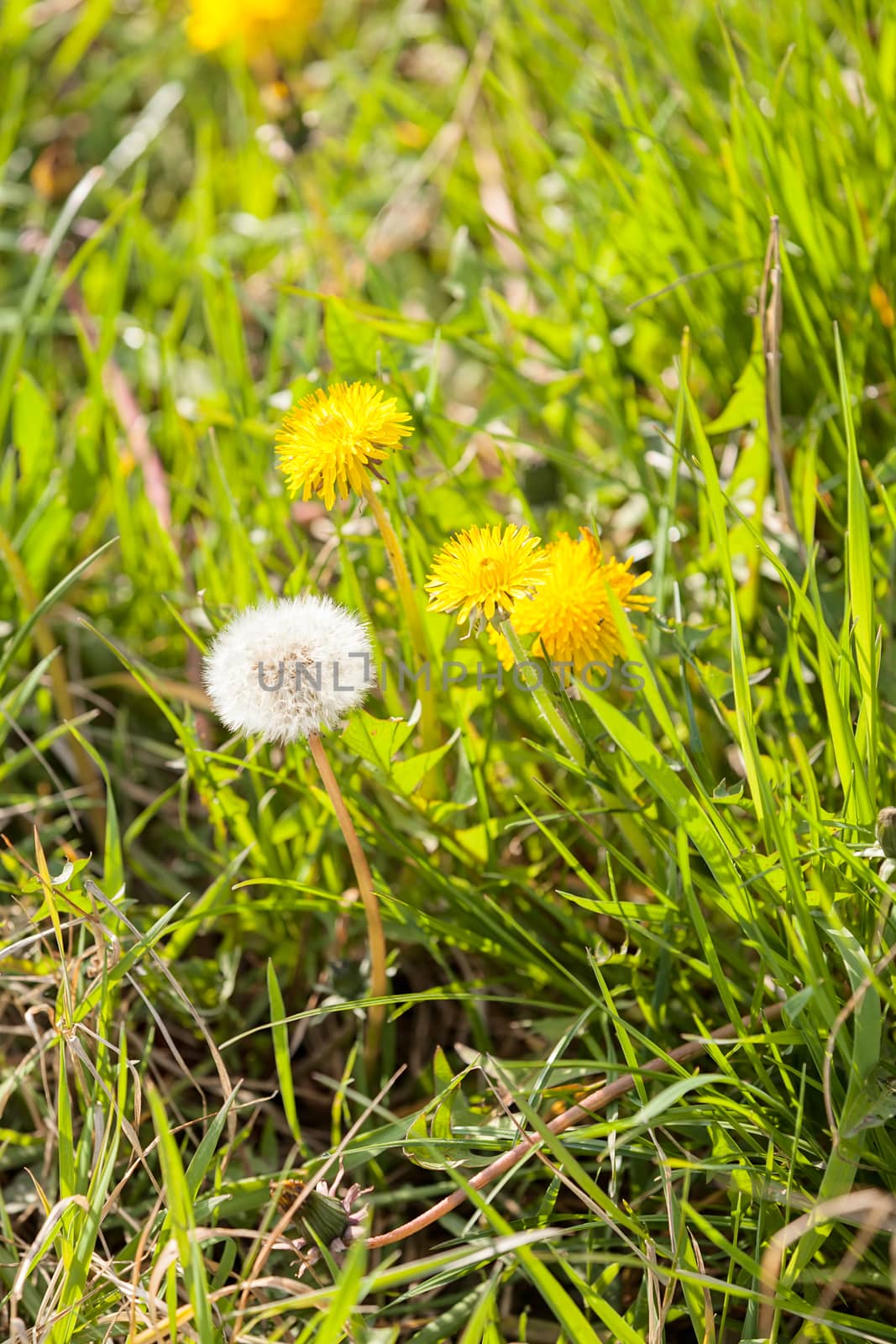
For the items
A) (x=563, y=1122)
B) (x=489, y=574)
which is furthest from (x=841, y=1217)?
(x=489, y=574)

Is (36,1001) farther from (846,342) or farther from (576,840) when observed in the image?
(846,342)

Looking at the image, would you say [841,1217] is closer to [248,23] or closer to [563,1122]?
[563,1122]

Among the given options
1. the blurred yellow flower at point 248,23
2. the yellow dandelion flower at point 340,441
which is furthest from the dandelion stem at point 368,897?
the blurred yellow flower at point 248,23

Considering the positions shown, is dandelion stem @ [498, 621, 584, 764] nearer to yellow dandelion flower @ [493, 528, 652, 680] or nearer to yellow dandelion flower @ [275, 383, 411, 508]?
yellow dandelion flower @ [493, 528, 652, 680]

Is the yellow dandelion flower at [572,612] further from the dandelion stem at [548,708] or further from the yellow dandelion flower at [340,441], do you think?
the yellow dandelion flower at [340,441]

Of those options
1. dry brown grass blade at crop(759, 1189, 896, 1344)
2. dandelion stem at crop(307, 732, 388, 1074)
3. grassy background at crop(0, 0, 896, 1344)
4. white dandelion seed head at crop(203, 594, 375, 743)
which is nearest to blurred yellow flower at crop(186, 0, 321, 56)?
grassy background at crop(0, 0, 896, 1344)

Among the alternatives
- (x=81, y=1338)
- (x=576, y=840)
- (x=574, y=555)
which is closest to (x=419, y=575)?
(x=574, y=555)
